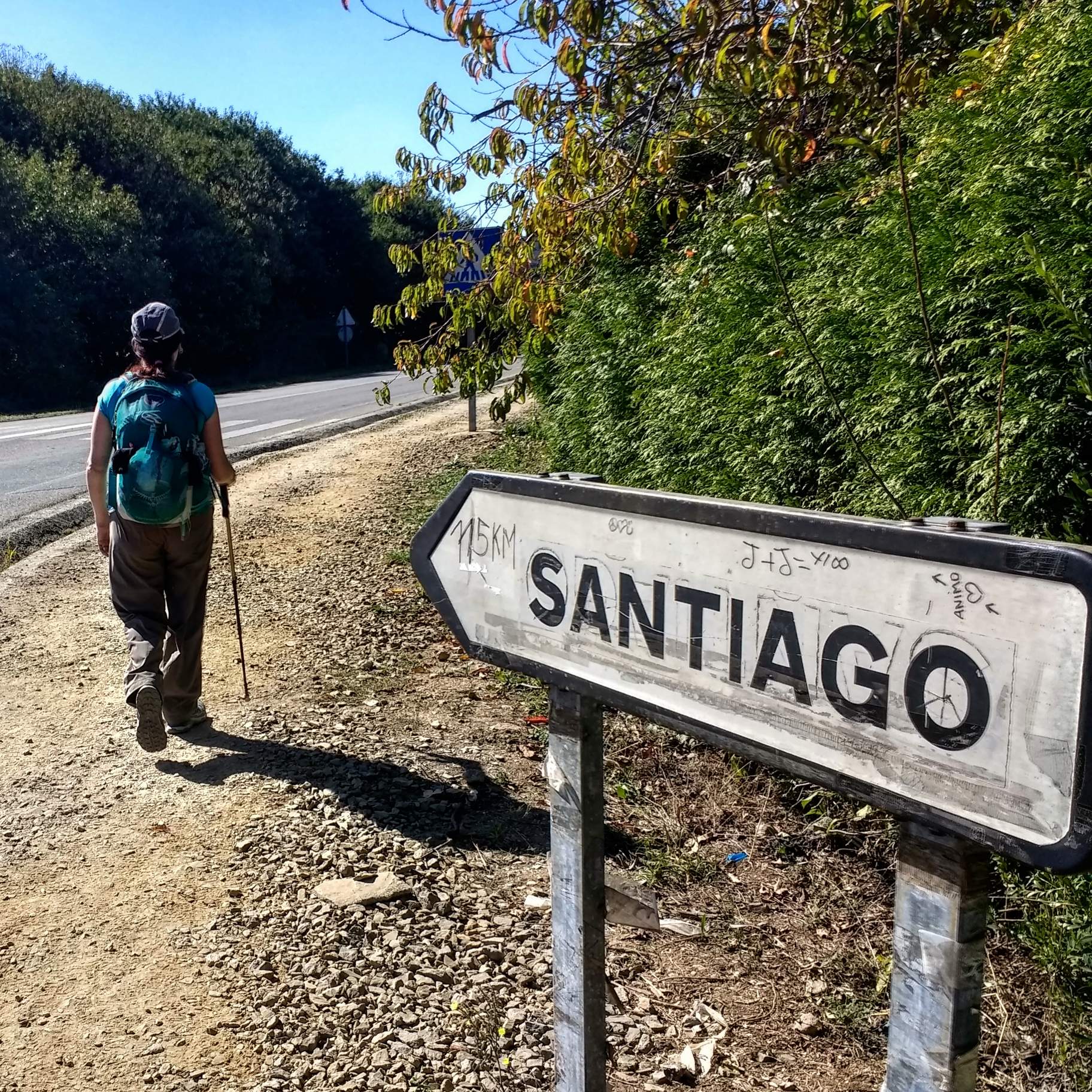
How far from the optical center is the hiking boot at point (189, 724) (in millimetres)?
4473

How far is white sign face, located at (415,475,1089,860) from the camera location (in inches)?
42.3

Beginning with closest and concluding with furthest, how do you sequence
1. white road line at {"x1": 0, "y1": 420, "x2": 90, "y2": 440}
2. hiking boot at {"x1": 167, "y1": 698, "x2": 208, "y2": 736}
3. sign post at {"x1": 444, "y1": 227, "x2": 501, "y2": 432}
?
hiking boot at {"x1": 167, "y1": 698, "x2": 208, "y2": 736}, sign post at {"x1": 444, "y1": 227, "x2": 501, "y2": 432}, white road line at {"x1": 0, "y1": 420, "x2": 90, "y2": 440}

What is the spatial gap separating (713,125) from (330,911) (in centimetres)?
423

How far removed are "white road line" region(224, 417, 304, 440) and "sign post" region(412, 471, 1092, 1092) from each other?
13170 millimetres

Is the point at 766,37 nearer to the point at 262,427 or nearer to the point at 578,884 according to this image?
the point at 578,884

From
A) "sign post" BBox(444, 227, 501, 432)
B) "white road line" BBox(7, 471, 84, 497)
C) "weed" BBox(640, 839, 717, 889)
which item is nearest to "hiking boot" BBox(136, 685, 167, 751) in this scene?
"weed" BBox(640, 839, 717, 889)

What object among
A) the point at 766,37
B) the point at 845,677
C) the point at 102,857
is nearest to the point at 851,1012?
the point at 845,677

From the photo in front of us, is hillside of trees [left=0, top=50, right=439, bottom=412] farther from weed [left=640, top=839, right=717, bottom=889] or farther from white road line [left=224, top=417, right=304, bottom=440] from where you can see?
weed [left=640, top=839, right=717, bottom=889]

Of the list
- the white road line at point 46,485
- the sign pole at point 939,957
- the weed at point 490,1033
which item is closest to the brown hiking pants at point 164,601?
the weed at point 490,1033

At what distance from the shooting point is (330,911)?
313cm

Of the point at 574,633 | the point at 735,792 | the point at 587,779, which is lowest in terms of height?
the point at 735,792

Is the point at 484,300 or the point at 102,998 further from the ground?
the point at 484,300

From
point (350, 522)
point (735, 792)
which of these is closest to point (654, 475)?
point (735, 792)

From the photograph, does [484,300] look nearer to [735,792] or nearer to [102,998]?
[735,792]
